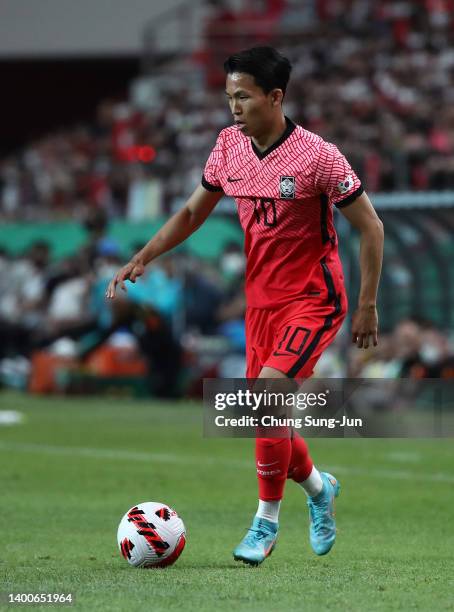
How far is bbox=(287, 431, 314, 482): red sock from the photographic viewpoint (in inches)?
282

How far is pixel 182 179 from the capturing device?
26.5 metres

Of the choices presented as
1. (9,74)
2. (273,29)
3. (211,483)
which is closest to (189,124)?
(273,29)

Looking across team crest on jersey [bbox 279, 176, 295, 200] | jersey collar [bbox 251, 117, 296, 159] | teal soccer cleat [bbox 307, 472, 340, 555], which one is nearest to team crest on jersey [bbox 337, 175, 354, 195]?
team crest on jersey [bbox 279, 176, 295, 200]

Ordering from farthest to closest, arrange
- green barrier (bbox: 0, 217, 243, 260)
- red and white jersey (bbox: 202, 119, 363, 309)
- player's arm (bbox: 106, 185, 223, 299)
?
1. green barrier (bbox: 0, 217, 243, 260)
2. player's arm (bbox: 106, 185, 223, 299)
3. red and white jersey (bbox: 202, 119, 363, 309)

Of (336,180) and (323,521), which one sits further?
(323,521)

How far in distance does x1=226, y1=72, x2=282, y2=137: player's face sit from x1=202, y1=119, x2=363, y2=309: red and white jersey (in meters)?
0.15

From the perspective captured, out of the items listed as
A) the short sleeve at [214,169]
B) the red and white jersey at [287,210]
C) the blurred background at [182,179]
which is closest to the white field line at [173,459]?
the red and white jersey at [287,210]

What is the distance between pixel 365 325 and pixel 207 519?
2.65 meters

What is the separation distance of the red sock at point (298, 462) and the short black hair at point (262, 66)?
5.66 feet

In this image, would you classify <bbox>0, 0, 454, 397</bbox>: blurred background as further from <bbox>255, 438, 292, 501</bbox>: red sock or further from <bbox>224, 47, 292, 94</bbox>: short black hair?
<bbox>224, 47, 292, 94</bbox>: short black hair

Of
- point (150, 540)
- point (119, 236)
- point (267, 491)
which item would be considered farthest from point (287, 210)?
point (119, 236)

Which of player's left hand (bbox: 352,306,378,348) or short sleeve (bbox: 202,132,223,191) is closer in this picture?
player's left hand (bbox: 352,306,378,348)

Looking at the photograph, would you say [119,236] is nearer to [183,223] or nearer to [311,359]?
[183,223]

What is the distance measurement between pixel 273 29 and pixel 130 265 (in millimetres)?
24170
